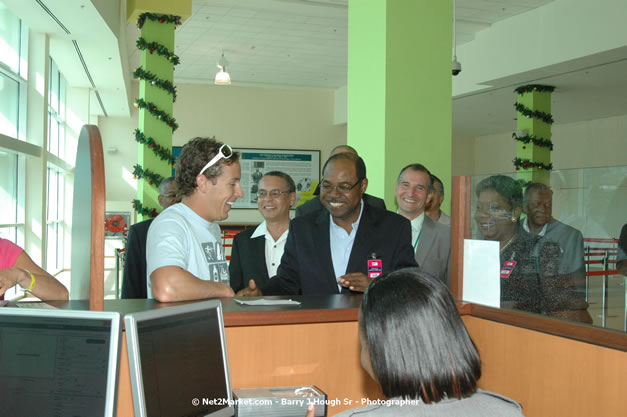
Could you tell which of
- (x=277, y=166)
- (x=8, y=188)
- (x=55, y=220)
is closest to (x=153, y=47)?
(x=8, y=188)

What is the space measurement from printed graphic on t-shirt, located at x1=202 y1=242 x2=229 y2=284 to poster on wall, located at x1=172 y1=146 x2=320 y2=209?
1449 centimetres

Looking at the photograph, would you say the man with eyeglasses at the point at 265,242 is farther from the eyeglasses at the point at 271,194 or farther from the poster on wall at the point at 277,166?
the poster on wall at the point at 277,166

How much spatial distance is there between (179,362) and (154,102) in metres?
6.92

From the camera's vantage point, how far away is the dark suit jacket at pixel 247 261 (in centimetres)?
339

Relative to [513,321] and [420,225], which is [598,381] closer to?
[513,321]

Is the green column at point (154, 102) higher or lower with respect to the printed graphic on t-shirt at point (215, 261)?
higher

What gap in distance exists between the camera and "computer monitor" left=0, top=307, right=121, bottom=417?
4.55 feet

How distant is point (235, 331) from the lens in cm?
191

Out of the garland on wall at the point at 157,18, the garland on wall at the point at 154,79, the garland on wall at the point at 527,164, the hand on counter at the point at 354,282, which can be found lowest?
the hand on counter at the point at 354,282

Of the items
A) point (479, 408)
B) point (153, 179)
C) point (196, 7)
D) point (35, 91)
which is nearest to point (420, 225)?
point (479, 408)

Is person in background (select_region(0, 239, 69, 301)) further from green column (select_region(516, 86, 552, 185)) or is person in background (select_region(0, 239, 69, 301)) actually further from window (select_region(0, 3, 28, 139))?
green column (select_region(516, 86, 552, 185))

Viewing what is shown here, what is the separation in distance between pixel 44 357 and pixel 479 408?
3.27ft

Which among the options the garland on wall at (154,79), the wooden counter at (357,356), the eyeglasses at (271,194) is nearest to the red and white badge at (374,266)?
the wooden counter at (357,356)

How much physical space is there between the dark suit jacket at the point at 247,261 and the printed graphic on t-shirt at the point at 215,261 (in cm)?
95
